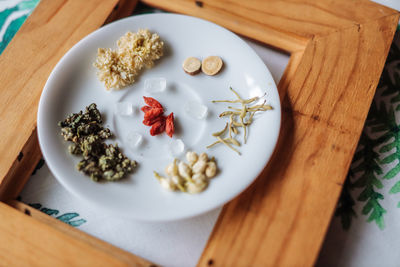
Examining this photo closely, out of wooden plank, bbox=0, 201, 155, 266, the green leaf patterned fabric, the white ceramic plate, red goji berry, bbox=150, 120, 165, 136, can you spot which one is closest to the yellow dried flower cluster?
the white ceramic plate

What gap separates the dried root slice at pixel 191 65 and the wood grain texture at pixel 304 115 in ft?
0.48

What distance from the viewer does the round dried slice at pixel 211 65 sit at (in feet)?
2.63

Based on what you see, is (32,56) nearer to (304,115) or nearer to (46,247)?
(46,247)

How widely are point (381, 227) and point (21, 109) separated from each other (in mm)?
845

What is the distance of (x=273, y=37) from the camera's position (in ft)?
2.77

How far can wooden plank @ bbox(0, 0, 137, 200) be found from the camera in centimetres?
71

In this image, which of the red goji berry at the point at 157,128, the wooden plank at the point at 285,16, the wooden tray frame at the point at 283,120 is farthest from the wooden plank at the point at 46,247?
the wooden plank at the point at 285,16

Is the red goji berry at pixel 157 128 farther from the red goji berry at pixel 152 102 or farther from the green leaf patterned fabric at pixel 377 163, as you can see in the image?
the green leaf patterned fabric at pixel 377 163

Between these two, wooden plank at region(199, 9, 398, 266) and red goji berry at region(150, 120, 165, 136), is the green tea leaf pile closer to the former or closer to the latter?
red goji berry at region(150, 120, 165, 136)

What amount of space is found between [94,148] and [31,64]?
0.28 meters

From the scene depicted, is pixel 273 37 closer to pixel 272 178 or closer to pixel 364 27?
pixel 364 27

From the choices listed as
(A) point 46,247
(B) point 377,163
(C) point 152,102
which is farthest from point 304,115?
(A) point 46,247

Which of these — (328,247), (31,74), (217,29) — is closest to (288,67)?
(217,29)

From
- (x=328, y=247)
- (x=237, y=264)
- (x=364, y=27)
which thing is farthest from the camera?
(x=364, y=27)
